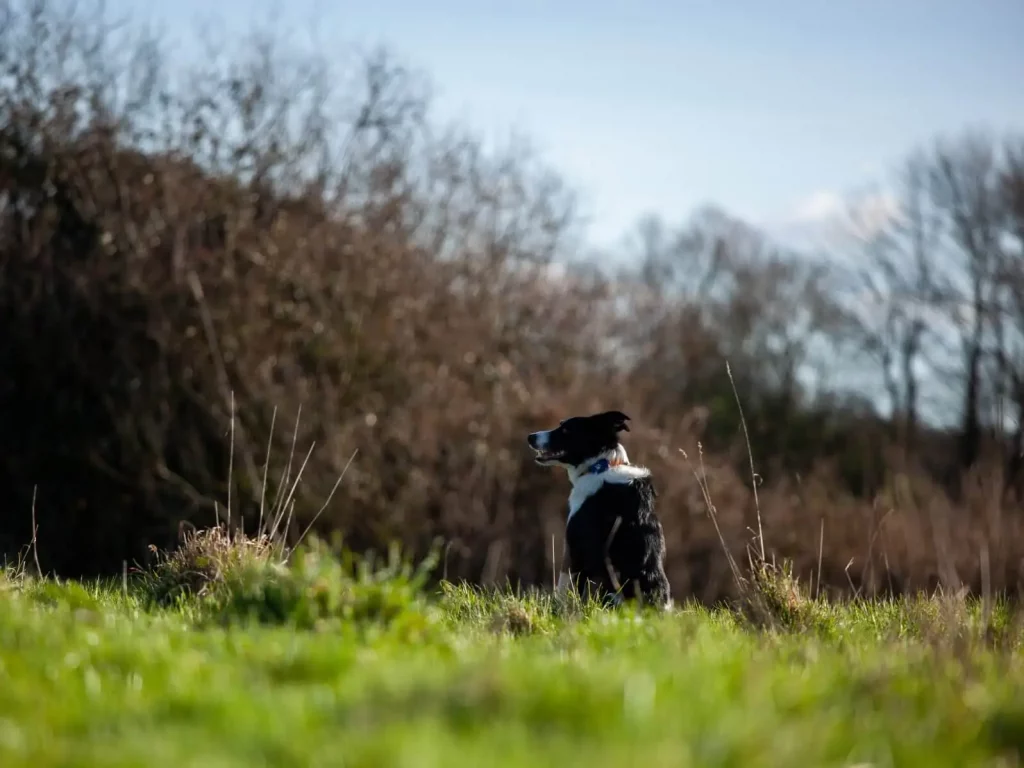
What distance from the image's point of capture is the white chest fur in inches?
375

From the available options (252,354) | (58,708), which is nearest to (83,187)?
(252,354)

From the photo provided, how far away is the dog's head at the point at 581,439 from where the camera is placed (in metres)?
10.2

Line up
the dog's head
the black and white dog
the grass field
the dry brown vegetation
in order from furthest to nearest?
the dry brown vegetation → the dog's head → the black and white dog → the grass field

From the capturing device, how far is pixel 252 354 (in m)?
19.5

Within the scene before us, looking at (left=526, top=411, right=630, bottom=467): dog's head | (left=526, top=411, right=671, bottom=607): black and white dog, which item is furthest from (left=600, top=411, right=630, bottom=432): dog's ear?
(left=526, top=411, right=671, bottom=607): black and white dog

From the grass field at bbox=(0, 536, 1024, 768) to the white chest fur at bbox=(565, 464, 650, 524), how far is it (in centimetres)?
334

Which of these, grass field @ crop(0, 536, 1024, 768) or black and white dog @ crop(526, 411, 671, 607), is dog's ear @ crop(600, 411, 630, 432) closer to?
black and white dog @ crop(526, 411, 671, 607)

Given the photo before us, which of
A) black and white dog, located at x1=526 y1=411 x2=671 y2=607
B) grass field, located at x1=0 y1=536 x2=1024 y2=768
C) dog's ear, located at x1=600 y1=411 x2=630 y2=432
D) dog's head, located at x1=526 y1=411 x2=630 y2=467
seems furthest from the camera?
dog's ear, located at x1=600 y1=411 x2=630 y2=432

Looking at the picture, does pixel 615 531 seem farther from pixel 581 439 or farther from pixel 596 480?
pixel 581 439

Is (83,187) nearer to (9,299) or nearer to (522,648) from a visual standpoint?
(9,299)

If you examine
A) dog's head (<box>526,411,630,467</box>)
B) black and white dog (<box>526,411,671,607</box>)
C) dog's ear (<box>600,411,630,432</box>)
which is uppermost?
dog's ear (<box>600,411,630,432</box>)

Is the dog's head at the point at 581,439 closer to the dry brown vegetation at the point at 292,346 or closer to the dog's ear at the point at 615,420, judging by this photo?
the dog's ear at the point at 615,420

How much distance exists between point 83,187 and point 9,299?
221 centimetres

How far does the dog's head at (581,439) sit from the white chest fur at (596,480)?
41 cm
